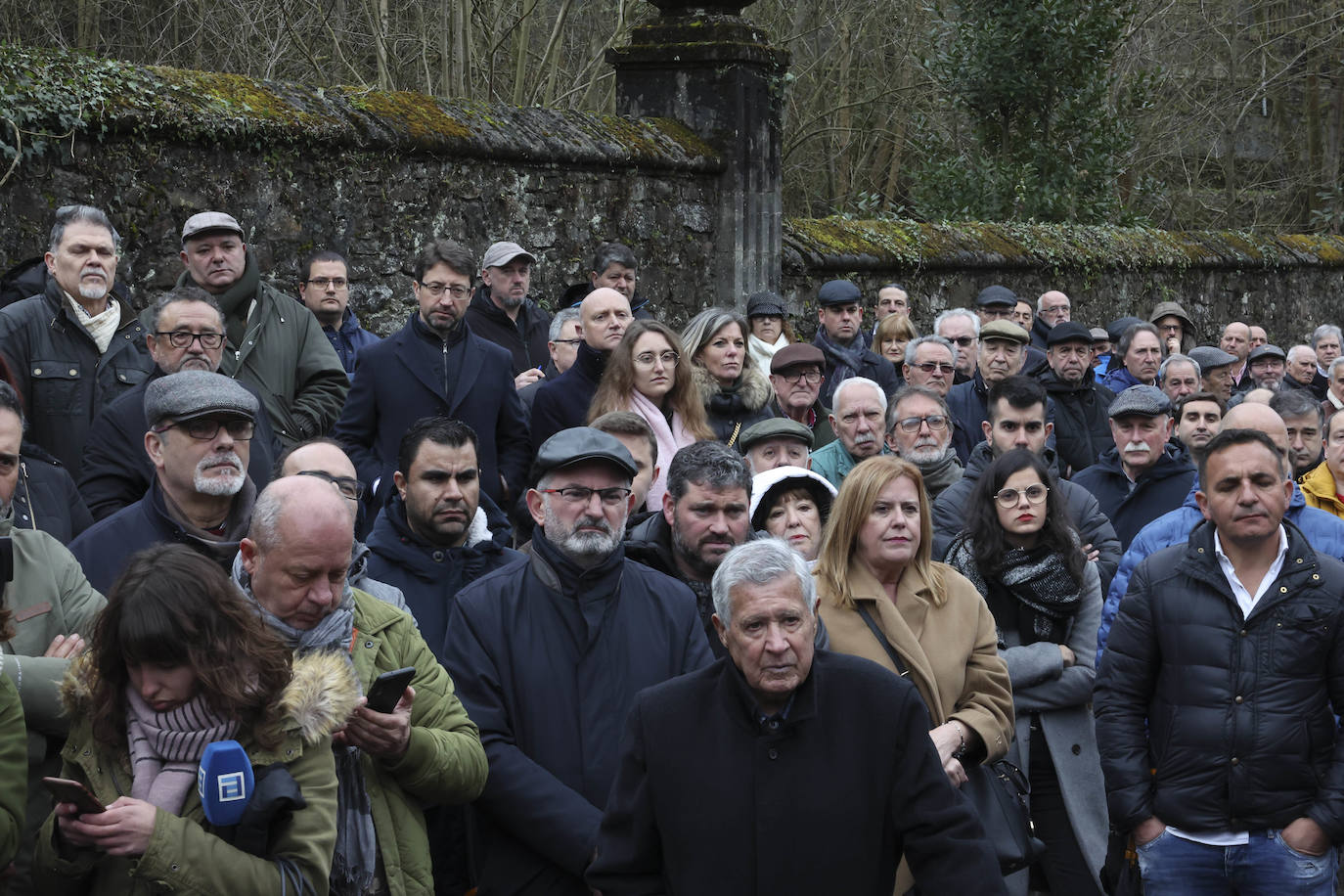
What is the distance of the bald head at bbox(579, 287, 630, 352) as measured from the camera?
733cm

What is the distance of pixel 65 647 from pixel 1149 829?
10.9 feet

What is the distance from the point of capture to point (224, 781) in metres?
3.29

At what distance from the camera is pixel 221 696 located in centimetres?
338

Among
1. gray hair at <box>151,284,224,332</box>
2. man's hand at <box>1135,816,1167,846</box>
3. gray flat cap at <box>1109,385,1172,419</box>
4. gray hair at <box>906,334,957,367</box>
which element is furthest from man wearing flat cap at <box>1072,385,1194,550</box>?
gray hair at <box>151,284,224,332</box>

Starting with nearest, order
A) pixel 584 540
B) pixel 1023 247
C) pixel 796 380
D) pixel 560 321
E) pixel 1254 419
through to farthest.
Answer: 1. pixel 584 540
2. pixel 1254 419
3. pixel 796 380
4. pixel 560 321
5. pixel 1023 247

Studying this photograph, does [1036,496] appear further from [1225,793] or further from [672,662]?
[672,662]

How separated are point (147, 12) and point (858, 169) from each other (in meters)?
9.90

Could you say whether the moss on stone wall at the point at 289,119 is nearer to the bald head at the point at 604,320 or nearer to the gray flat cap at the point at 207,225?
the gray flat cap at the point at 207,225

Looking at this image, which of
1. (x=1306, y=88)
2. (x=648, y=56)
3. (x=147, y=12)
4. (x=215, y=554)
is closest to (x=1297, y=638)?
(x=215, y=554)

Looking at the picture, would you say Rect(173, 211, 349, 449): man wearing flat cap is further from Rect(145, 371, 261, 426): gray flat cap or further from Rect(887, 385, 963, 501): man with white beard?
Rect(887, 385, 963, 501): man with white beard

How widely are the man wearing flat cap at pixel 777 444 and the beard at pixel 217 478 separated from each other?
2.35m

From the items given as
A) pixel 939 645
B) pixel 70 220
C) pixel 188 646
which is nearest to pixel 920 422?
pixel 939 645

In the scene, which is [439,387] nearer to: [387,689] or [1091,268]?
[387,689]

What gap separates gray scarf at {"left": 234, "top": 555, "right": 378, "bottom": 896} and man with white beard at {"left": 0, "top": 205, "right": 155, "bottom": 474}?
7.60ft
